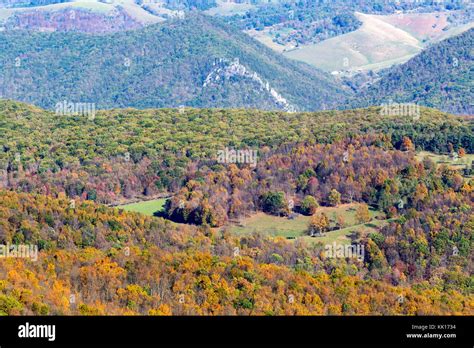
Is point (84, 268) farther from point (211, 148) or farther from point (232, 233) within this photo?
point (211, 148)

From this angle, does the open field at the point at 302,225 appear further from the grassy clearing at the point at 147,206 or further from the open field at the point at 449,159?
the open field at the point at 449,159

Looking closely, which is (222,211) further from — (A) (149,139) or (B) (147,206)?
(A) (149,139)

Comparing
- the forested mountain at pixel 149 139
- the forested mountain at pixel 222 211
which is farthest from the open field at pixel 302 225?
the forested mountain at pixel 149 139

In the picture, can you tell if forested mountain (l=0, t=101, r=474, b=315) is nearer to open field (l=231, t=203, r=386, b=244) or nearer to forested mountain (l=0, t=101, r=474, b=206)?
forested mountain (l=0, t=101, r=474, b=206)

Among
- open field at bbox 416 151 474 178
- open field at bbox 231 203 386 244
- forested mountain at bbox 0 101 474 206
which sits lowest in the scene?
forested mountain at bbox 0 101 474 206

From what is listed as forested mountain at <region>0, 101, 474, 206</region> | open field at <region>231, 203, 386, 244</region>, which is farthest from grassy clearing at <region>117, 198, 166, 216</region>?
open field at <region>231, 203, 386, 244</region>

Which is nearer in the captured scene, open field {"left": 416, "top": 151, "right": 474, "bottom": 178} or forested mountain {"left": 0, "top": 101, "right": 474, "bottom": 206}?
open field {"left": 416, "top": 151, "right": 474, "bottom": 178}
